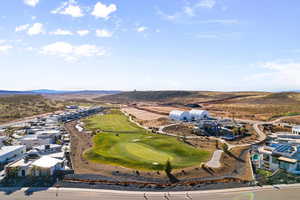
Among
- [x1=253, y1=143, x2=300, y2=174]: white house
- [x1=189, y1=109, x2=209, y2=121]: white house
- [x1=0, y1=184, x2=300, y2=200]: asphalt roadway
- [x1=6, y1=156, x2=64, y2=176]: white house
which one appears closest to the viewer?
[x1=0, y1=184, x2=300, y2=200]: asphalt roadway

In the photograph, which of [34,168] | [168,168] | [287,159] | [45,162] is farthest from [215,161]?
[34,168]

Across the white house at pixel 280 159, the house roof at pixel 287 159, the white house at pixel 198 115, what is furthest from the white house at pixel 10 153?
the white house at pixel 198 115

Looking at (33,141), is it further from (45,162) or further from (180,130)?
(180,130)

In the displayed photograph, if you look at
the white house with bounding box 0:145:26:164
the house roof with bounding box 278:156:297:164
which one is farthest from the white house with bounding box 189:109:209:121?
the white house with bounding box 0:145:26:164

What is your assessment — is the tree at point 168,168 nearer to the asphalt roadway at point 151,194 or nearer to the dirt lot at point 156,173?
the dirt lot at point 156,173

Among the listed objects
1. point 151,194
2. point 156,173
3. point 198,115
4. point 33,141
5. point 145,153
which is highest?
point 198,115

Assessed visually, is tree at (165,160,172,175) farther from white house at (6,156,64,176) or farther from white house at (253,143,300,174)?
white house at (6,156,64,176)

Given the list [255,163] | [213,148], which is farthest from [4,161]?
[255,163]

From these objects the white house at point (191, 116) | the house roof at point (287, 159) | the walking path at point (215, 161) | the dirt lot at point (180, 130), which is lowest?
the walking path at point (215, 161)
